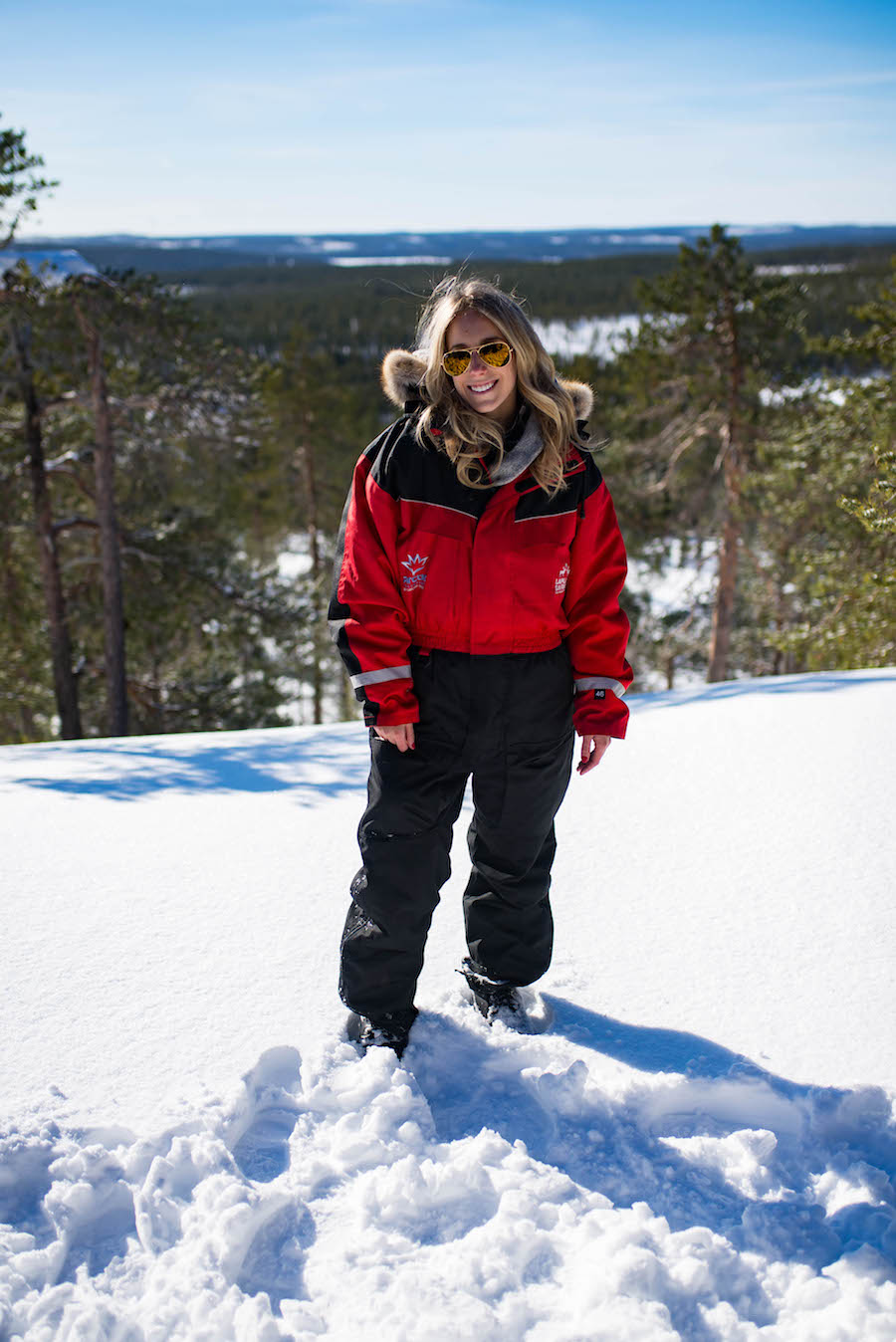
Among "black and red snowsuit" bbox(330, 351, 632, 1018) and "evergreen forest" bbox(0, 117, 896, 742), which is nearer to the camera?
"black and red snowsuit" bbox(330, 351, 632, 1018)

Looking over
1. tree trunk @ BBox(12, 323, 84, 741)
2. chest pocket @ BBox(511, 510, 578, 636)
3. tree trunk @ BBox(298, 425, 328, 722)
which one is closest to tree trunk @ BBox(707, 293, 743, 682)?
tree trunk @ BBox(298, 425, 328, 722)

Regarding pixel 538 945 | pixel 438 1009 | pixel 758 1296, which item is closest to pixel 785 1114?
pixel 758 1296

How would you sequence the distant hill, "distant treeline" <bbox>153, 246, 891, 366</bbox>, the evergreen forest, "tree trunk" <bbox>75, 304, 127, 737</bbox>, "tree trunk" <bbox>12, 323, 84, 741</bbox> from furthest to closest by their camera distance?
1. the distant hill
2. "distant treeline" <bbox>153, 246, 891, 366</bbox>
3. "tree trunk" <bbox>12, 323, 84, 741</bbox>
4. "tree trunk" <bbox>75, 304, 127, 737</bbox>
5. the evergreen forest

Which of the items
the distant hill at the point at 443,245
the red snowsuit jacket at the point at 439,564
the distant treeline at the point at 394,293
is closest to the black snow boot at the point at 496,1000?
the red snowsuit jacket at the point at 439,564

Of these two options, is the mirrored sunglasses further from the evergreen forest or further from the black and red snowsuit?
the evergreen forest

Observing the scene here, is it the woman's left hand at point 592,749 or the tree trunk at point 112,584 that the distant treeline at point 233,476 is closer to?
the tree trunk at point 112,584

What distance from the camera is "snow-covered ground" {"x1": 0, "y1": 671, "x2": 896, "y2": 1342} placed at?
1.47 meters

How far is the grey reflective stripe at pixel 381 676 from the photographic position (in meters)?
1.92

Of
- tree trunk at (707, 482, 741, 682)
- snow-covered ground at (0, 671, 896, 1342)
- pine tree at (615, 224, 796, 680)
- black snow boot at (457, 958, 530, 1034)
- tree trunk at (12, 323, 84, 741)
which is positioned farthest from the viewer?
tree trunk at (707, 482, 741, 682)

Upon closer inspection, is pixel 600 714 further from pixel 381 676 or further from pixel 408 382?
pixel 408 382

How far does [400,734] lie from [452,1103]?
84cm

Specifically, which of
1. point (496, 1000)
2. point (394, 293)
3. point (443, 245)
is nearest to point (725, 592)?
point (496, 1000)

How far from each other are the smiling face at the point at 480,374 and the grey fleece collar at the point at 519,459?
102 mm

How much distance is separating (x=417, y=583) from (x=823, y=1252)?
150cm
